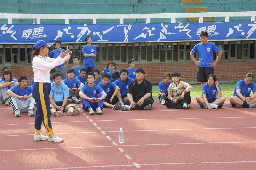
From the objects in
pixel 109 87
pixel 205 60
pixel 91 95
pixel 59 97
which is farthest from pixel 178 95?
pixel 59 97

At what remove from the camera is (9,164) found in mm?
5691

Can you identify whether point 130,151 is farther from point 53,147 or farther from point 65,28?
point 65,28

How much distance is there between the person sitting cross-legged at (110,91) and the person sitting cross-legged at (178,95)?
1.50 m

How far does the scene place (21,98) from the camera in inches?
413

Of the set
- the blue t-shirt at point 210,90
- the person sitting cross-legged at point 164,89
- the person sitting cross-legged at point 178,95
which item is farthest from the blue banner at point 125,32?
the blue t-shirt at point 210,90

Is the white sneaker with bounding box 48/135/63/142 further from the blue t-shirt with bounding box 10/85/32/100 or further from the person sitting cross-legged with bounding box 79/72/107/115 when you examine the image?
the blue t-shirt with bounding box 10/85/32/100

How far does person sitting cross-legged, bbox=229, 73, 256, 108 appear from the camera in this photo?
1136 centimetres

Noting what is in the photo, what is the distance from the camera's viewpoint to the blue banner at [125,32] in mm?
16702

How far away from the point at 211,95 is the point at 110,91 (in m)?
2.97

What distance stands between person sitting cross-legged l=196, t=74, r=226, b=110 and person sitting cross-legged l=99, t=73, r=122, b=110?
241 cm

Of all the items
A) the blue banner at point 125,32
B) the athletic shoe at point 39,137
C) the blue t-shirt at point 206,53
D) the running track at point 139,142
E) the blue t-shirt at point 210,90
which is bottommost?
the running track at point 139,142

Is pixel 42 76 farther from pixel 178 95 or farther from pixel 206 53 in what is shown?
pixel 206 53

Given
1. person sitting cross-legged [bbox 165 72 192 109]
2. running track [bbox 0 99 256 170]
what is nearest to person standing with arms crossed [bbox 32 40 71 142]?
running track [bbox 0 99 256 170]

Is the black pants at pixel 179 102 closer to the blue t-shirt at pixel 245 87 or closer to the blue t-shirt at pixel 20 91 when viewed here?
the blue t-shirt at pixel 245 87
